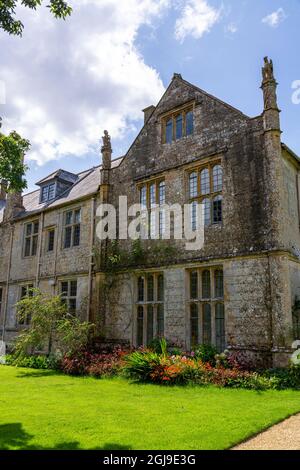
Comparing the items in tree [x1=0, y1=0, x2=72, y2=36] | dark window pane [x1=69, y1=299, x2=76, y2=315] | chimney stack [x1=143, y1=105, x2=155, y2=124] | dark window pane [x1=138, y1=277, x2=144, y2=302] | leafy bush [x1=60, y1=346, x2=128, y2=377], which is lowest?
leafy bush [x1=60, y1=346, x2=128, y2=377]

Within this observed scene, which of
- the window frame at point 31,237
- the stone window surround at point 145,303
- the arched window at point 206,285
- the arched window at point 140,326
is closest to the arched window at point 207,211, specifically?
the arched window at point 206,285

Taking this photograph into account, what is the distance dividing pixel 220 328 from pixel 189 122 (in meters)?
7.71

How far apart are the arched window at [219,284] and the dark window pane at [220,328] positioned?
0.35 meters

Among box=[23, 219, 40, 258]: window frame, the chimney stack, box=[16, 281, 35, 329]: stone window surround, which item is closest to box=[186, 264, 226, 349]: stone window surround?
the chimney stack

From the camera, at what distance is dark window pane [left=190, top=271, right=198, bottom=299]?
13062 mm

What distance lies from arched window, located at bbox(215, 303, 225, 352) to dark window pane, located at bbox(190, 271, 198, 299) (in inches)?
37.5

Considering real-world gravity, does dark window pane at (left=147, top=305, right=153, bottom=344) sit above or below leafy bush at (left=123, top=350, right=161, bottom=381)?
above

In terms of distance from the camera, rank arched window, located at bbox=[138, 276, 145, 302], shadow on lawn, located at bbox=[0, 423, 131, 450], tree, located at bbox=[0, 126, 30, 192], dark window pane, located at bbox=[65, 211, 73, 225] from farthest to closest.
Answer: dark window pane, located at bbox=[65, 211, 73, 225]
arched window, located at bbox=[138, 276, 145, 302]
tree, located at bbox=[0, 126, 30, 192]
shadow on lawn, located at bbox=[0, 423, 131, 450]

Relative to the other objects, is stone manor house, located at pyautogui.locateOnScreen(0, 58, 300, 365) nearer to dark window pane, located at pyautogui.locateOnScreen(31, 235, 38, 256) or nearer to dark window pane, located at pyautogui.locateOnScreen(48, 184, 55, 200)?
dark window pane, located at pyautogui.locateOnScreen(31, 235, 38, 256)

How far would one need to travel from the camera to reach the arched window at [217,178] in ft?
43.0

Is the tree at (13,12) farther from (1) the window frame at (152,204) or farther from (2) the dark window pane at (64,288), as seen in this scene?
(2) the dark window pane at (64,288)
